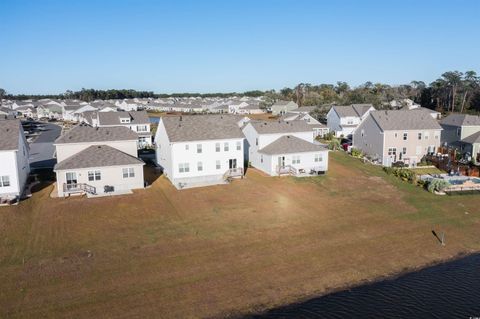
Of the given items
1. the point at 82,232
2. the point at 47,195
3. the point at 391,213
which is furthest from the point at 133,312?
the point at 391,213

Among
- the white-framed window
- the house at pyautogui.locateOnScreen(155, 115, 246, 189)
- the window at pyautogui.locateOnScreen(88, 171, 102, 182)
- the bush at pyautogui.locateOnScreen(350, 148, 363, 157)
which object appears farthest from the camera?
the bush at pyautogui.locateOnScreen(350, 148, 363, 157)

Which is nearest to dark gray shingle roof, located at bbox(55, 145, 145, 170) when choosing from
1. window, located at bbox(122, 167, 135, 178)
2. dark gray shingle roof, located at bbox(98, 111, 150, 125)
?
window, located at bbox(122, 167, 135, 178)

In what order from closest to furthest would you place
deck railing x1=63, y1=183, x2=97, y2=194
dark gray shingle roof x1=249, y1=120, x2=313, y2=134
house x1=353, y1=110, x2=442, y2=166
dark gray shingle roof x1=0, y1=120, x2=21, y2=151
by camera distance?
1. dark gray shingle roof x1=0, y1=120, x2=21, y2=151
2. deck railing x1=63, y1=183, x2=97, y2=194
3. dark gray shingle roof x1=249, y1=120, x2=313, y2=134
4. house x1=353, y1=110, x2=442, y2=166

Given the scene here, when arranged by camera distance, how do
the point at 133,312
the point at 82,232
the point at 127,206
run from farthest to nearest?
the point at 127,206, the point at 82,232, the point at 133,312

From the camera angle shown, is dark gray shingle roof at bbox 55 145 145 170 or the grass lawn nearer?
the grass lawn

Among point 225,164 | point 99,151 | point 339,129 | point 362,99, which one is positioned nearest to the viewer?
point 99,151

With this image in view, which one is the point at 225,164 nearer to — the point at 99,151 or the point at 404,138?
the point at 99,151

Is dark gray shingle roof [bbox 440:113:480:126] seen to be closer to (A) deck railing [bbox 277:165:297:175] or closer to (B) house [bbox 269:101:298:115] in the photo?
(A) deck railing [bbox 277:165:297:175]
